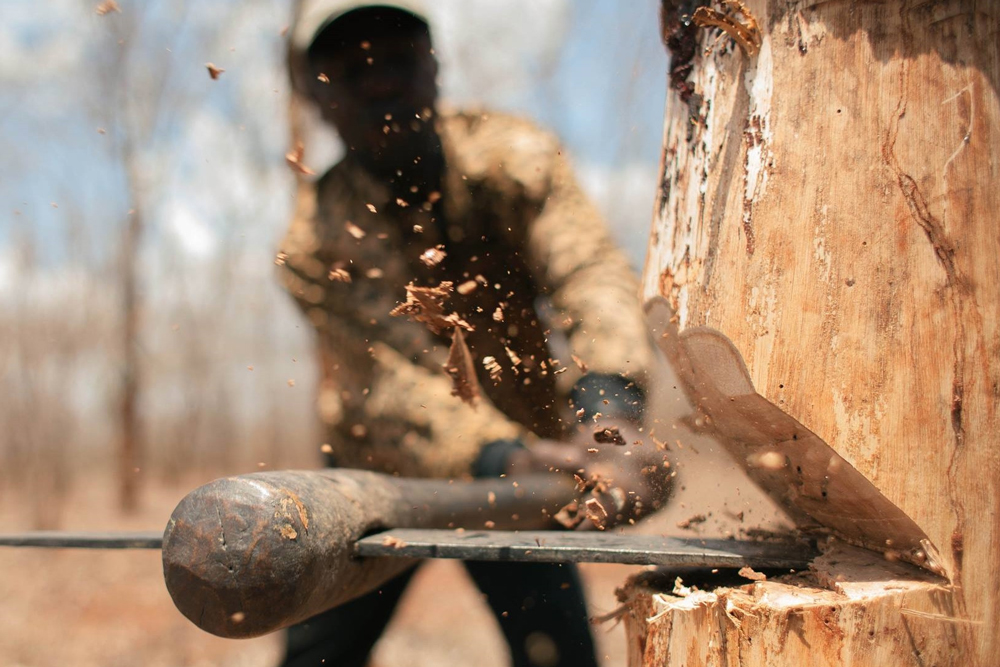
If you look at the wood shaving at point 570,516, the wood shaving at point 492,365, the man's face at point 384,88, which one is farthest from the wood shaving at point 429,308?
the man's face at point 384,88

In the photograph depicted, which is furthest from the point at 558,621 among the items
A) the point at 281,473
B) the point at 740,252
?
the point at 740,252

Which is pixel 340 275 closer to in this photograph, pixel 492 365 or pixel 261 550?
pixel 492 365

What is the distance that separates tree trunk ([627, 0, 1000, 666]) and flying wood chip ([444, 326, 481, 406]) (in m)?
0.63

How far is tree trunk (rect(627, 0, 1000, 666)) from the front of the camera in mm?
987

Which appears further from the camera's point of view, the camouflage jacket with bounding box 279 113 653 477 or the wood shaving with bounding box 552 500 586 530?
the camouflage jacket with bounding box 279 113 653 477

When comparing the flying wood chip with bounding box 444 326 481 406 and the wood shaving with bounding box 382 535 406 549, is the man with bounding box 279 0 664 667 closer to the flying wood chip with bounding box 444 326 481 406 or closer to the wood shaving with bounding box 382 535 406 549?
the flying wood chip with bounding box 444 326 481 406

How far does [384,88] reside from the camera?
2125mm

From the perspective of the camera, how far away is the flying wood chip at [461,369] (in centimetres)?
154

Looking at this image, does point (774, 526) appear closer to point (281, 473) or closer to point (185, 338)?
point (281, 473)

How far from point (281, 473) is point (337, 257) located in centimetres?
123

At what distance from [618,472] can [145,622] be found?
14.6ft

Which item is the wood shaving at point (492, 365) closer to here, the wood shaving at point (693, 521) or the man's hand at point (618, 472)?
the man's hand at point (618, 472)

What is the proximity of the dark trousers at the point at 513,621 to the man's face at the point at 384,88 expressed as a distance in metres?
1.25

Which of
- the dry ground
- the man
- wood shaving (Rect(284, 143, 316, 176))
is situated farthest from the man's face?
the dry ground
